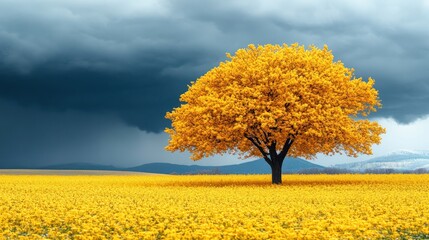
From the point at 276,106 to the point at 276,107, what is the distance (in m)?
0.42

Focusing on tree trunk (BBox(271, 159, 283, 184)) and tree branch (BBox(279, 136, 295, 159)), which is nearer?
tree branch (BBox(279, 136, 295, 159))

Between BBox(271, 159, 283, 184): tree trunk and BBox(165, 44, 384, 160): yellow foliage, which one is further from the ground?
BBox(165, 44, 384, 160): yellow foliage

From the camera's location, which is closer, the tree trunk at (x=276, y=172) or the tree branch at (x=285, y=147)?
the tree branch at (x=285, y=147)

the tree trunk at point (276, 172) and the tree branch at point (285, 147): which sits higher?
the tree branch at point (285, 147)

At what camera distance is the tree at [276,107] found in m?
49.3

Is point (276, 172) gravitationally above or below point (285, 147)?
below

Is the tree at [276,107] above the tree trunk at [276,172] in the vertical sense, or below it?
above

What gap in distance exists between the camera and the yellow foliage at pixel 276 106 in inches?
1941

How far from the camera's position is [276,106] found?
164 feet

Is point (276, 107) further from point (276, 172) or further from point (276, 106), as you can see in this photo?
point (276, 172)

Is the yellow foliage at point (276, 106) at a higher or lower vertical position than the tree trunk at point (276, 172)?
higher

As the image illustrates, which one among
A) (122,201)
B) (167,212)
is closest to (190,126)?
(122,201)

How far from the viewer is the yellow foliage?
49312 mm

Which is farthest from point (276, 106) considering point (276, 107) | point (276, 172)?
point (276, 172)
